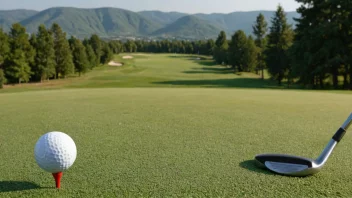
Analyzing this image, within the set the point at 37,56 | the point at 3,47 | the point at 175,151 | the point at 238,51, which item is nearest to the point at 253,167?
the point at 175,151

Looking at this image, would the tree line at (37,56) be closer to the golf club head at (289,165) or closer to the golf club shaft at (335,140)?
the golf club head at (289,165)

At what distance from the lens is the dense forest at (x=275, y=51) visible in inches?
1010

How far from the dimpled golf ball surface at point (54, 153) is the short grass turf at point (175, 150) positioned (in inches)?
9.3

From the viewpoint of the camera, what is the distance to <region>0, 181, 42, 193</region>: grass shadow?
287 cm

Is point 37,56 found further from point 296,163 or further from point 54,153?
point 296,163

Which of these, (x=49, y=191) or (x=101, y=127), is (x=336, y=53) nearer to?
(x=101, y=127)

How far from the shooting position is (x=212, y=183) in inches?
117

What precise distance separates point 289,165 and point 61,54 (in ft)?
156

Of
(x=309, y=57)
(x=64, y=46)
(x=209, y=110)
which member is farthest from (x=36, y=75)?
(x=209, y=110)

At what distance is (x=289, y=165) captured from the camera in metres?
3.17

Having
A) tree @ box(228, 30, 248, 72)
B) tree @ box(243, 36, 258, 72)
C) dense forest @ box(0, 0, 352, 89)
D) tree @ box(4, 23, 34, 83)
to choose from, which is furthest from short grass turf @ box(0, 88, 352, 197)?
tree @ box(228, 30, 248, 72)

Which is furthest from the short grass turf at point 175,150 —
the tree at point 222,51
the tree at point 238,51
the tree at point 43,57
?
the tree at point 222,51

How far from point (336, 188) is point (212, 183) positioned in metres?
1.13

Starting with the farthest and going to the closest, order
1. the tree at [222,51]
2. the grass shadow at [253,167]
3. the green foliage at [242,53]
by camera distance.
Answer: the tree at [222,51] → the green foliage at [242,53] → the grass shadow at [253,167]
